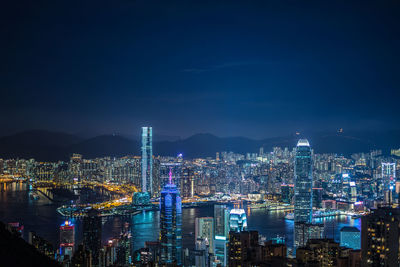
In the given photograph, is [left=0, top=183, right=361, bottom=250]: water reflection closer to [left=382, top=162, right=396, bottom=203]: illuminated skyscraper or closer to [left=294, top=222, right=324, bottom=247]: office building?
[left=294, top=222, right=324, bottom=247]: office building

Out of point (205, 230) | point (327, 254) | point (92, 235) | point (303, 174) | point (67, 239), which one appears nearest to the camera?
point (327, 254)

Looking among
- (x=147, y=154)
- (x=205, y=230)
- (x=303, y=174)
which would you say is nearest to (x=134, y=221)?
(x=205, y=230)

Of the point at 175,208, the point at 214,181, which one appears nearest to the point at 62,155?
the point at 214,181

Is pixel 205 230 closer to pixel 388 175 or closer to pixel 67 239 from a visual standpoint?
pixel 67 239

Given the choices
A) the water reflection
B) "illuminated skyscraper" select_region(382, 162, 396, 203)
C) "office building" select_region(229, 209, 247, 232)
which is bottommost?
the water reflection

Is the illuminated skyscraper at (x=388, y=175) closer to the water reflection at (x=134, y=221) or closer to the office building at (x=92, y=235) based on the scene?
the water reflection at (x=134, y=221)

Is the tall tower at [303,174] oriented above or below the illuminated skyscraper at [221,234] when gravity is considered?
above

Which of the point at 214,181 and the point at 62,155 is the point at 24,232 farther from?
the point at 214,181

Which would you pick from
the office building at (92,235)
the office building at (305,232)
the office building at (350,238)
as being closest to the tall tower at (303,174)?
the office building at (305,232)

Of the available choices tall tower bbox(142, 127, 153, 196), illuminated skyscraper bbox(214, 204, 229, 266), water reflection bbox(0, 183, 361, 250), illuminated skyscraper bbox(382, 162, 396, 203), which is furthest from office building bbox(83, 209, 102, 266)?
illuminated skyscraper bbox(382, 162, 396, 203)
